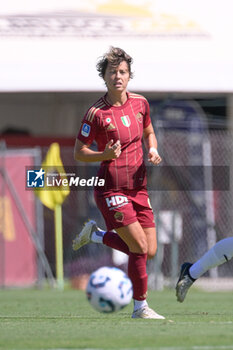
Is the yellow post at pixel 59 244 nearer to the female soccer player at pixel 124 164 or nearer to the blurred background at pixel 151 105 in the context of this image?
the blurred background at pixel 151 105

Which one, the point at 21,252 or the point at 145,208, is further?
the point at 21,252

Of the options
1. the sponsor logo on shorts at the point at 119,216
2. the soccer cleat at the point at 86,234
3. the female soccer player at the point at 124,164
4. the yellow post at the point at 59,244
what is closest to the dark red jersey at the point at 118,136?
the female soccer player at the point at 124,164

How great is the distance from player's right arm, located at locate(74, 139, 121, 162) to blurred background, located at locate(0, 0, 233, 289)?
22.2 feet

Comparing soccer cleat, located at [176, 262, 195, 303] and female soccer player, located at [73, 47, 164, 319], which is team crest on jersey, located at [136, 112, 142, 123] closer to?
female soccer player, located at [73, 47, 164, 319]

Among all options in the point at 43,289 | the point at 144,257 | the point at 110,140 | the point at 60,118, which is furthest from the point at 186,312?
the point at 60,118

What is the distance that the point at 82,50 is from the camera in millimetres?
16422

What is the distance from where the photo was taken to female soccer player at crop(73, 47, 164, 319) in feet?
25.2

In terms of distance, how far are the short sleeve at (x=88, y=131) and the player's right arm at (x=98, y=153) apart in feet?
0.17

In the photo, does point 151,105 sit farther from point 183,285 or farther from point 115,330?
point 115,330

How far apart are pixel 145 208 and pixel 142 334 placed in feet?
6.12

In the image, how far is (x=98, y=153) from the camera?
7.55m

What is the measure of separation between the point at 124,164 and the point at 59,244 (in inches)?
292

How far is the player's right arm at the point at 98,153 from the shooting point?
7352 millimetres

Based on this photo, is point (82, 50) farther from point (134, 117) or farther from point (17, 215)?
point (134, 117)
